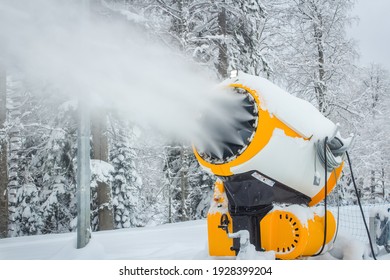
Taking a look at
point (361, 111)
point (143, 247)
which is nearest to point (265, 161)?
point (143, 247)

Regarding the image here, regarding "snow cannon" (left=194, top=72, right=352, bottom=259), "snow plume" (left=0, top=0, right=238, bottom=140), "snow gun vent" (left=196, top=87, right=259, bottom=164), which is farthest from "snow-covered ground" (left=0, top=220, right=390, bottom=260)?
"snow plume" (left=0, top=0, right=238, bottom=140)

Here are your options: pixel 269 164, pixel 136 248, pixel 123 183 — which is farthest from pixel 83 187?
pixel 123 183

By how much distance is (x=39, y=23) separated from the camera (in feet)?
16.7

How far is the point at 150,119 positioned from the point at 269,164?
4.18 m

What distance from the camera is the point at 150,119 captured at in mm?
7047

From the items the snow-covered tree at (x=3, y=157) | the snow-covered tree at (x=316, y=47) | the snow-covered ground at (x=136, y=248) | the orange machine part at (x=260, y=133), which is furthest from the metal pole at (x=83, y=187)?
the snow-covered tree at (x=316, y=47)

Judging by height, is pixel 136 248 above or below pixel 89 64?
below

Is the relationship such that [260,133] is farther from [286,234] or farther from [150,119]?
[150,119]

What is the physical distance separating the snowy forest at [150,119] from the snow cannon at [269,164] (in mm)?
2966

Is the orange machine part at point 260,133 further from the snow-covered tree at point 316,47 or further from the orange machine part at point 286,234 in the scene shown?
the snow-covered tree at point 316,47

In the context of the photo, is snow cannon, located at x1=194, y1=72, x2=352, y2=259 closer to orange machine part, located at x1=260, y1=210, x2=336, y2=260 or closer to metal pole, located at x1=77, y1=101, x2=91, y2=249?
orange machine part, located at x1=260, y1=210, x2=336, y2=260

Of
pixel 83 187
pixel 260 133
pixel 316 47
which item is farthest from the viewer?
pixel 316 47
